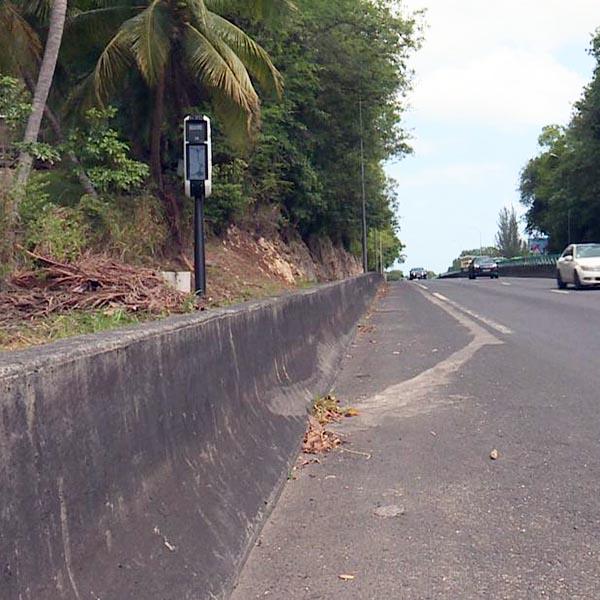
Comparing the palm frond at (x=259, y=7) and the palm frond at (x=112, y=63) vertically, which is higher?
the palm frond at (x=259, y=7)

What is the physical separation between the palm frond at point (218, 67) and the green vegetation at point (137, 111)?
4cm

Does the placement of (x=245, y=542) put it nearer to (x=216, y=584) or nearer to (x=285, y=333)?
(x=216, y=584)

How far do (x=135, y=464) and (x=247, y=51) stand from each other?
1748 centimetres

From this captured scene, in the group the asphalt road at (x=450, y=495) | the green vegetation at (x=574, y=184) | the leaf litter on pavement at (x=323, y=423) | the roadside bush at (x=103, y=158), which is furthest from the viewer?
the green vegetation at (x=574, y=184)

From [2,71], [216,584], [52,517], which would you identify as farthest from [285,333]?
[2,71]

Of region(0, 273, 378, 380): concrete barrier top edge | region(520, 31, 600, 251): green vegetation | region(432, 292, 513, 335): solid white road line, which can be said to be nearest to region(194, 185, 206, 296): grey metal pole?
region(0, 273, 378, 380): concrete barrier top edge

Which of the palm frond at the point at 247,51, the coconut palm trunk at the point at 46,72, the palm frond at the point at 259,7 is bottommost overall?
the coconut palm trunk at the point at 46,72

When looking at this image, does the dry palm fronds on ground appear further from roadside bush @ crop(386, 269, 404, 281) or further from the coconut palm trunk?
roadside bush @ crop(386, 269, 404, 281)

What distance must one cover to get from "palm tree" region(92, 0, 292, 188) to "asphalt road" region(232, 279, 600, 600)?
956 centimetres

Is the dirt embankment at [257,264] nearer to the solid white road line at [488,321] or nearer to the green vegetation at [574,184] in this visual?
the solid white road line at [488,321]

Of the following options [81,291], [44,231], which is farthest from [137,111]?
[81,291]

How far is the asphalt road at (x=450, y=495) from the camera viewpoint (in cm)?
392

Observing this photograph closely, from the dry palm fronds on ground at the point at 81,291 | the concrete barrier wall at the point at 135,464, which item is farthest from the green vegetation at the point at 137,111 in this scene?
the concrete barrier wall at the point at 135,464

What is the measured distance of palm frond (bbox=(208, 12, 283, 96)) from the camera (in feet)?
61.6
